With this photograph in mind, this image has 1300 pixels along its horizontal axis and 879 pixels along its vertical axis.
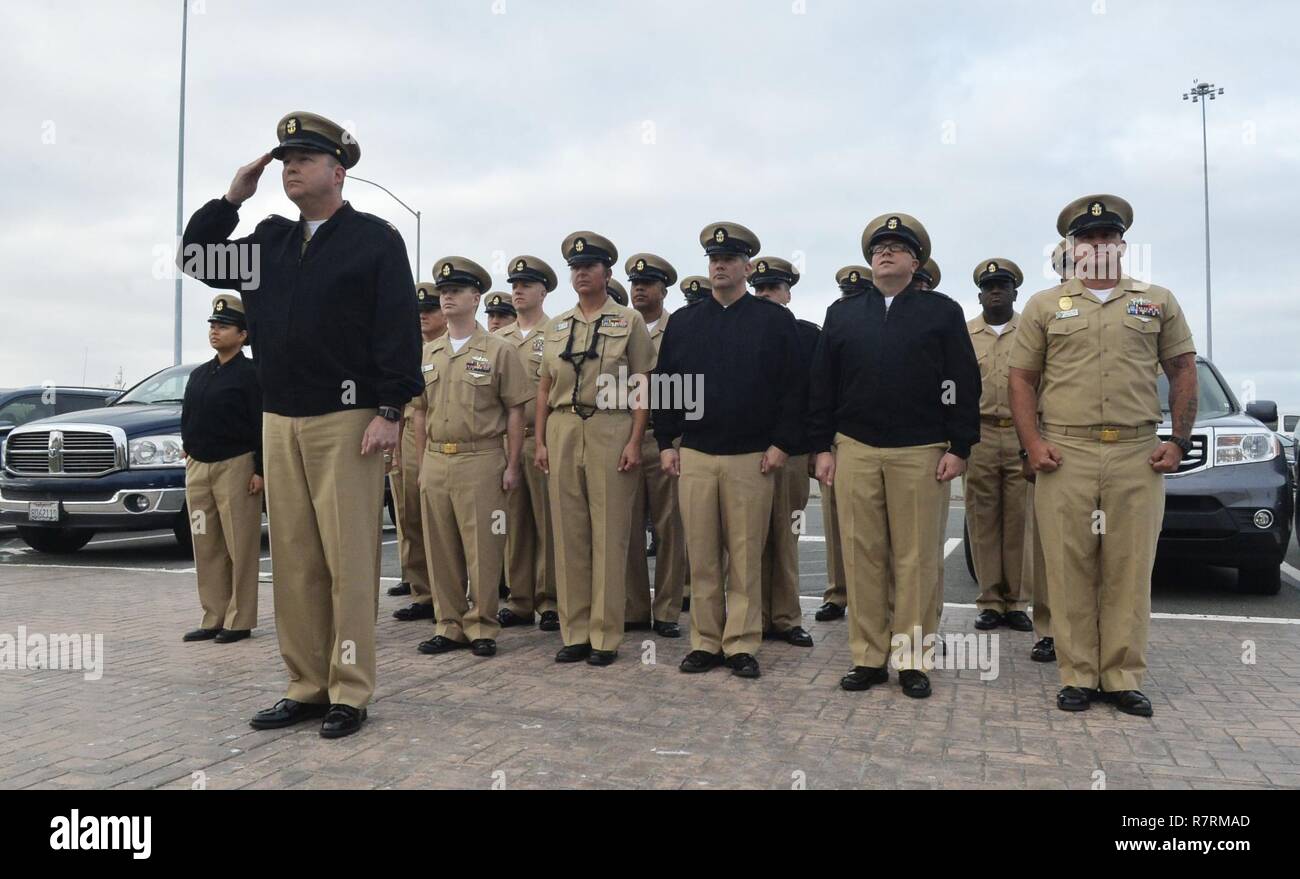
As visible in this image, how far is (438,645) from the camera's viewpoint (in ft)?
19.1

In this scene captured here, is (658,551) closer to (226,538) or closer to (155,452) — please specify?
(226,538)

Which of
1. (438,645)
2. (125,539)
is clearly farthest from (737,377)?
(125,539)

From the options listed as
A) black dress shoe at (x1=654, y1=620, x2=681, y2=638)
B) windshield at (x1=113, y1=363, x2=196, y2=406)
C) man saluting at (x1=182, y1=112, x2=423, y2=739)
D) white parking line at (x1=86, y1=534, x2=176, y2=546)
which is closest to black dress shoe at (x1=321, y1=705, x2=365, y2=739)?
man saluting at (x1=182, y1=112, x2=423, y2=739)

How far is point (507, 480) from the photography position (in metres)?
5.89

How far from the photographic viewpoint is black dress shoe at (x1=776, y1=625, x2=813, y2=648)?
611 cm

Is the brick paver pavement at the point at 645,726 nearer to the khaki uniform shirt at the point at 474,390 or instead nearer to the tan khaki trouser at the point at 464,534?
the tan khaki trouser at the point at 464,534

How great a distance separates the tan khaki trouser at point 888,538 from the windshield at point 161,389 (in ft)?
27.3

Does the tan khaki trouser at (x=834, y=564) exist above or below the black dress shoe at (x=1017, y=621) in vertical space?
above

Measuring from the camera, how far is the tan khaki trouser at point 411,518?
725 centimetres

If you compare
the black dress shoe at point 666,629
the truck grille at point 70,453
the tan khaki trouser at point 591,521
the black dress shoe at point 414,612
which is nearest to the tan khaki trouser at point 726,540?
the tan khaki trouser at point 591,521

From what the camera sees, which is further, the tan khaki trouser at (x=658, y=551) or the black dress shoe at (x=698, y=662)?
the tan khaki trouser at (x=658, y=551)

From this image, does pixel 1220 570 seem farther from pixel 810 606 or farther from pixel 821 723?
pixel 821 723

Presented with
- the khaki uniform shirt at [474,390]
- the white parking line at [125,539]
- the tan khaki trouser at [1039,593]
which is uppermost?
the khaki uniform shirt at [474,390]

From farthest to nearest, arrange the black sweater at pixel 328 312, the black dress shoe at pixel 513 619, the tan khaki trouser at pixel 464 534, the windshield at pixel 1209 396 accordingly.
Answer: the windshield at pixel 1209 396 < the black dress shoe at pixel 513 619 < the tan khaki trouser at pixel 464 534 < the black sweater at pixel 328 312
